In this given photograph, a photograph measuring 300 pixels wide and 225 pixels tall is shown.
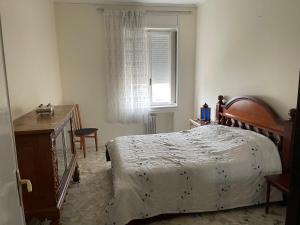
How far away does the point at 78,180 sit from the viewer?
3043 millimetres

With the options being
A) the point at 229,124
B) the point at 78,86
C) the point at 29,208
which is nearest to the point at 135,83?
the point at 78,86

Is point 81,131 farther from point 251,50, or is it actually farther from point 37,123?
point 251,50

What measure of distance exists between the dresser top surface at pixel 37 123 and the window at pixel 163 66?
7.53ft

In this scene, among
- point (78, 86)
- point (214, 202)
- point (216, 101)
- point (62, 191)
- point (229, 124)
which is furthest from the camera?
point (78, 86)

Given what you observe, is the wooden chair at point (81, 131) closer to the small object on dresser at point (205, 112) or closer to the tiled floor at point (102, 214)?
the tiled floor at point (102, 214)

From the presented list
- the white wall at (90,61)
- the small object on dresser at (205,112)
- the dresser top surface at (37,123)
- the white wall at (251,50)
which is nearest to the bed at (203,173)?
the white wall at (251,50)

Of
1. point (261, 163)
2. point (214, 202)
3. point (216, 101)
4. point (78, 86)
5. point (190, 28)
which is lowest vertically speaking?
point (214, 202)

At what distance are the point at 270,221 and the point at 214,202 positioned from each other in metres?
0.52

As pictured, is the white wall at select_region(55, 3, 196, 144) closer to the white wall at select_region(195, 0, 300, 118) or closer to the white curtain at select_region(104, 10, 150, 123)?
the white curtain at select_region(104, 10, 150, 123)

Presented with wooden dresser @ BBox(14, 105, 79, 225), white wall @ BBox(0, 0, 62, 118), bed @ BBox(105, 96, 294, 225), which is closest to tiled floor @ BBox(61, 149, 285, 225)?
bed @ BBox(105, 96, 294, 225)

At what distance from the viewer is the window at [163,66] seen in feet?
14.5

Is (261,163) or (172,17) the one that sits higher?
(172,17)

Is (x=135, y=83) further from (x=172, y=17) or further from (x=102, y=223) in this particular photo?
(x=102, y=223)

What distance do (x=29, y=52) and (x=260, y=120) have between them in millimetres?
2732
